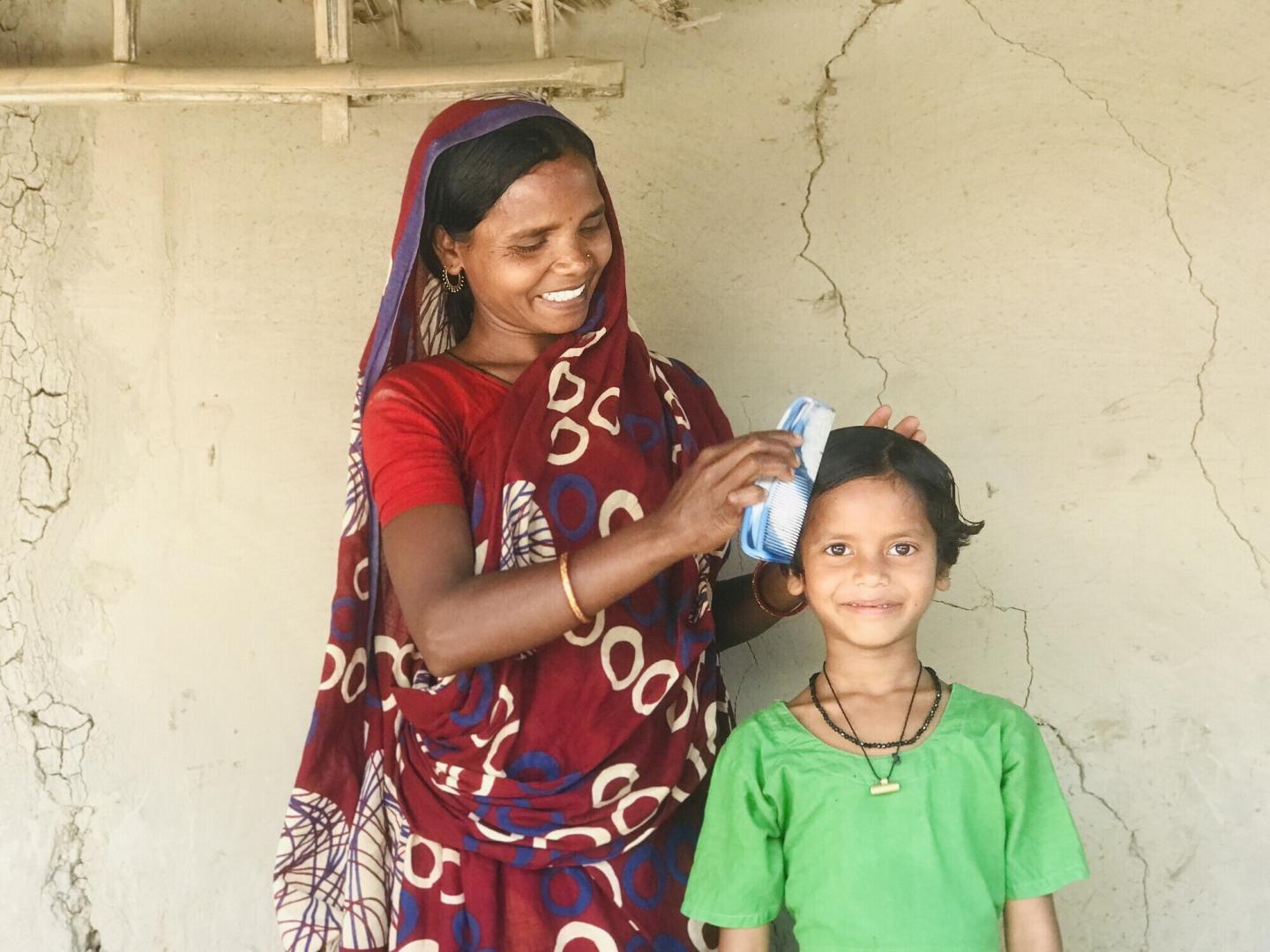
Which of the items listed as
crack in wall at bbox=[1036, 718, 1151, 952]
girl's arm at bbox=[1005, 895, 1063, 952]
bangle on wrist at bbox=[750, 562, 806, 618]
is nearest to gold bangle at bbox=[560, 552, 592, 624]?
bangle on wrist at bbox=[750, 562, 806, 618]

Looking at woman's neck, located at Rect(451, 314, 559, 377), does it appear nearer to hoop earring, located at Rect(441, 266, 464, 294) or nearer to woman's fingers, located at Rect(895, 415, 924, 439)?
hoop earring, located at Rect(441, 266, 464, 294)

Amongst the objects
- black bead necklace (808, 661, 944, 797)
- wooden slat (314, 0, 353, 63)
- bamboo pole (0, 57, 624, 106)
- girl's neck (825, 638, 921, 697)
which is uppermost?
wooden slat (314, 0, 353, 63)

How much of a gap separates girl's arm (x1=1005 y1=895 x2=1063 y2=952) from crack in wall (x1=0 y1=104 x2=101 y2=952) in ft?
5.35

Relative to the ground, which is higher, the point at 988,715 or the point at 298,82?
the point at 298,82

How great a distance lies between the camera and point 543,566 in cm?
167

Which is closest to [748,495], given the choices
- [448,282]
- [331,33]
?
[448,282]

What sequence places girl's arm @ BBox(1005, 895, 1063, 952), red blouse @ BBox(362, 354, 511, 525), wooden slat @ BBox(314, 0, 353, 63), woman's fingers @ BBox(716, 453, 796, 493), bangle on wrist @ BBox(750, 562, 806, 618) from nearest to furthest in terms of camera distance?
woman's fingers @ BBox(716, 453, 796, 493)
girl's arm @ BBox(1005, 895, 1063, 952)
red blouse @ BBox(362, 354, 511, 525)
bangle on wrist @ BBox(750, 562, 806, 618)
wooden slat @ BBox(314, 0, 353, 63)

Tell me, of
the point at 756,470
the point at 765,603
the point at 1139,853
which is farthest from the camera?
the point at 1139,853

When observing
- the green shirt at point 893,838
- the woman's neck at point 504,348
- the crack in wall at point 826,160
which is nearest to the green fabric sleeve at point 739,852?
the green shirt at point 893,838

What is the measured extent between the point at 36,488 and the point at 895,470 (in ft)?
5.21

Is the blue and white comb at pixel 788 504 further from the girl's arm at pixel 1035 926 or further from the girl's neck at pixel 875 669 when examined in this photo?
the girl's arm at pixel 1035 926

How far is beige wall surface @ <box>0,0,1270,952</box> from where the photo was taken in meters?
2.34

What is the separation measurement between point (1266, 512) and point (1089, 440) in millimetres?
311

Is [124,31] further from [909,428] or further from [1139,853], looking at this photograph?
[1139,853]
